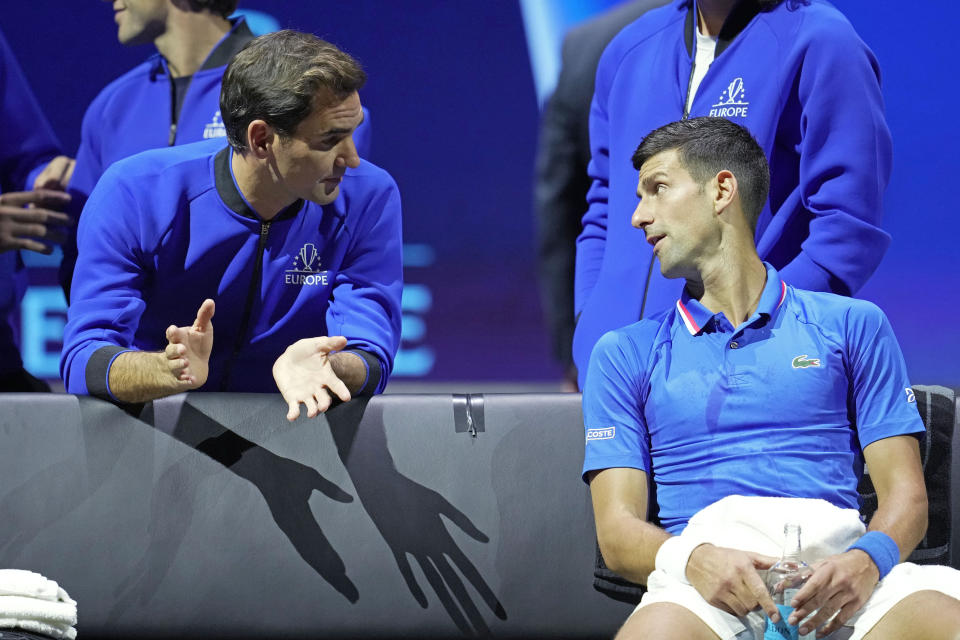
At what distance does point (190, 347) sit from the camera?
6.93ft

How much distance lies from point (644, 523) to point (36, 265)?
2517 mm

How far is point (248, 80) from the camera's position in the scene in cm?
252

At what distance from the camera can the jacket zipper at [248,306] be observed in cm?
255

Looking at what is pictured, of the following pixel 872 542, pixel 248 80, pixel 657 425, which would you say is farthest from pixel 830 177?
pixel 248 80

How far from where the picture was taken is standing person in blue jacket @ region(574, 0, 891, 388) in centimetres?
243

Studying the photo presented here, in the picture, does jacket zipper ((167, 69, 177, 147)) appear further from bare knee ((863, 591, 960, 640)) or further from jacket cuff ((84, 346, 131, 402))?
bare knee ((863, 591, 960, 640))

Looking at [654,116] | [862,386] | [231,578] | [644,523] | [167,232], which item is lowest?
[231,578]

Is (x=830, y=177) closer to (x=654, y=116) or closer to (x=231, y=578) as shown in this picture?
(x=654, y=116)

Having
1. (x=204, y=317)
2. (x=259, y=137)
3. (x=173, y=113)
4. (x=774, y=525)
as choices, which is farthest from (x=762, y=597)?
(x=173, y=113)

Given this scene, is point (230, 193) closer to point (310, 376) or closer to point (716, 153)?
point (310, 376)

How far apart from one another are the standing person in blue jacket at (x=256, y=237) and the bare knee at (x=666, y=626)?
→ 81 cm

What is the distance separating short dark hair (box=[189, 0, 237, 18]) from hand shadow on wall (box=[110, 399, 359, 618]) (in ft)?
5.77

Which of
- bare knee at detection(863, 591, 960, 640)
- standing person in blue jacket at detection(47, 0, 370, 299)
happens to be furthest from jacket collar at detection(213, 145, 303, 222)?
bare knee at detection(863, 591, 960, 640)

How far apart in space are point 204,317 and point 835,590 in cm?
115
